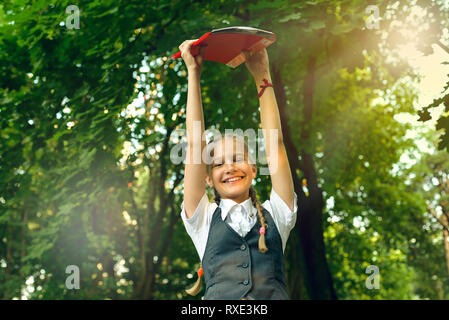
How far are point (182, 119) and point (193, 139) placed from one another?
4.35m

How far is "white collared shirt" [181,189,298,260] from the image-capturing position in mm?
2378

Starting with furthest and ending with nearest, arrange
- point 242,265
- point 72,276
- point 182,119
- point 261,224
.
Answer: point 72,276 → point 182,119 → point 261,224 → point 242,265

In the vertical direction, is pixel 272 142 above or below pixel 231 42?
below

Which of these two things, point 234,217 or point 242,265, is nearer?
point 242,265

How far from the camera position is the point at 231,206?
7.94 ft

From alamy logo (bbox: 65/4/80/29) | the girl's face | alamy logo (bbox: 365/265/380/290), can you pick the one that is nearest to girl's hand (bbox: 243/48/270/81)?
the girl's face

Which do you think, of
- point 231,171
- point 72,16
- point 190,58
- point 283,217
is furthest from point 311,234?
point 190,58

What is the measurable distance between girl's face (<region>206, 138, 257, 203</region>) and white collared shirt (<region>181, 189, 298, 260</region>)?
0.05 m

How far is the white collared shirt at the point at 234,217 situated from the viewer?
2.38 m

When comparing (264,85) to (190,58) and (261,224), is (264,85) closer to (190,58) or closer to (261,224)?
(190,58)

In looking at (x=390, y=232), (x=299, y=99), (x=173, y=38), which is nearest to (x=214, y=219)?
(x=173, y=38)

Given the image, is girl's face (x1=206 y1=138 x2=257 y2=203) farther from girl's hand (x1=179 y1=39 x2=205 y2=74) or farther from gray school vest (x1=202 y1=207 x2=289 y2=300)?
girl's hand (x1=179 y1=39 x2=205 y2=74)

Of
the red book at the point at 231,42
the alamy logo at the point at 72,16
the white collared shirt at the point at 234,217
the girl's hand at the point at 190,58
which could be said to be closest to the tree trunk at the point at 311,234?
the alamy logo at the point at 72,16
